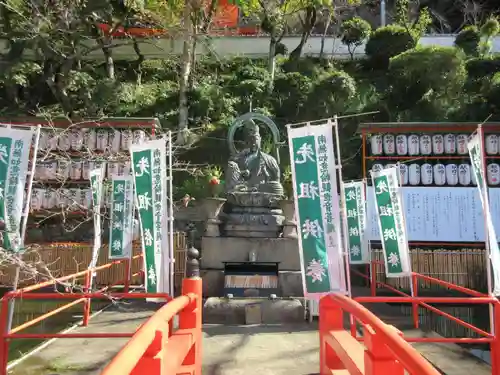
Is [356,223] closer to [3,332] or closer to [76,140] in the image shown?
[3,332]

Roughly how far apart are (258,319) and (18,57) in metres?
14.8

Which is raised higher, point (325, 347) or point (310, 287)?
point (310, 287)

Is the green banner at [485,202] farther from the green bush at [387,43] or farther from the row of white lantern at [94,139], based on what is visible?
the green bush at [387,43]

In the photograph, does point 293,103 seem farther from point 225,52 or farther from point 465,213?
point 465,213

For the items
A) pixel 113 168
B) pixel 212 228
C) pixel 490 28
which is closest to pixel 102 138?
pixel 113 168

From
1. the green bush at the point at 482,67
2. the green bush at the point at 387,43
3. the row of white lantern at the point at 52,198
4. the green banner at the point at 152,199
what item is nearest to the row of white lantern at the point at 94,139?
the row of white lantern at the point at 52,198

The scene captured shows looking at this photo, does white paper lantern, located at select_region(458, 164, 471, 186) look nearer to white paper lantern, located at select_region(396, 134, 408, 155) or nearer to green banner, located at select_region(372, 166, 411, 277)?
white paper lantern, located at select_region(396, 134, 408, 155)

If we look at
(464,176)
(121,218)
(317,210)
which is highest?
(464,176)

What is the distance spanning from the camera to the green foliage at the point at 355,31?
25062mm

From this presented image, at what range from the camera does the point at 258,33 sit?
92.5ft

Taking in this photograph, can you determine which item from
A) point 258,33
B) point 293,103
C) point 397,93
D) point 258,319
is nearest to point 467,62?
point 397,93

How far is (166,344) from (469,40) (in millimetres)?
25956

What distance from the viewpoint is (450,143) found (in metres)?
13.8

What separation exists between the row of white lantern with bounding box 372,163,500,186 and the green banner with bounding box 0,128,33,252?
9823mm
